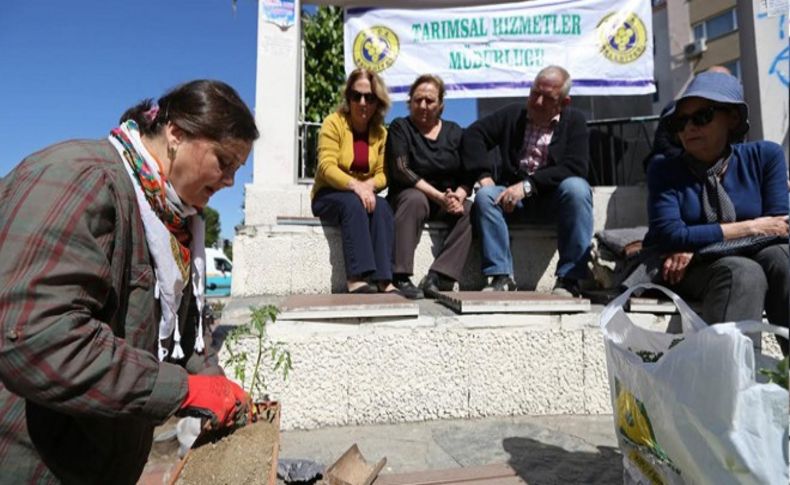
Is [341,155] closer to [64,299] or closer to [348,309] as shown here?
[348,309]

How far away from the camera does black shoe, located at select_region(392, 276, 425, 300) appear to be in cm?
307

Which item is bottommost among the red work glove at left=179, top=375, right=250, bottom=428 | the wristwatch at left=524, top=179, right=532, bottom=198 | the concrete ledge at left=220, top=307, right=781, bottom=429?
the concrete ledge at left=220, top=307, right=781, bottom=429

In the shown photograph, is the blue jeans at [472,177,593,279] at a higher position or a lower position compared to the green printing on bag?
higher

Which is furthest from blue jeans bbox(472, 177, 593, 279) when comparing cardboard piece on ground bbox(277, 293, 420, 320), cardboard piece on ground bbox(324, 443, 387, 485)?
cardboard piece on ground bbox(324, 443, 387, 485)

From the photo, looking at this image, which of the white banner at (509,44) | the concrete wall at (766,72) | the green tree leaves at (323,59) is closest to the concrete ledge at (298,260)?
the white banner at (509,44)

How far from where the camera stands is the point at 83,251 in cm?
87

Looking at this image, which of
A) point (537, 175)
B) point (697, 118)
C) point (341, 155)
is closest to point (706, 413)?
point (697, 118)

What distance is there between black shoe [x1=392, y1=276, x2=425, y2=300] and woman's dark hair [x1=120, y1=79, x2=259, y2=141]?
201 cm

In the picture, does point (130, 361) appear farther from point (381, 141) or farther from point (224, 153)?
point (381, 141)

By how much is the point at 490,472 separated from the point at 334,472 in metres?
0.65

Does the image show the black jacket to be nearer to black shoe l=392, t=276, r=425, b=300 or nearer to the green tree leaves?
black shoe l=392, t=276, r=425, b=300

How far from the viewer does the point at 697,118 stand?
2316mm

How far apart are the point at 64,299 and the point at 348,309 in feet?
5.49

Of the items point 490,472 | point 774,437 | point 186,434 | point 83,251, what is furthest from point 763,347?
point 83,251
